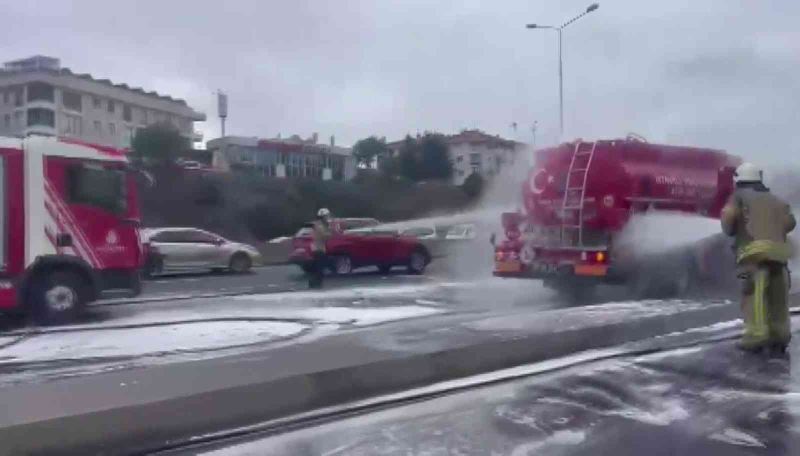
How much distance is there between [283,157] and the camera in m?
45.2

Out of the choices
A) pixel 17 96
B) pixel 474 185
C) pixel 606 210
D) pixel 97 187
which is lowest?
pixel 606 210

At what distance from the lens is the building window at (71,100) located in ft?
112

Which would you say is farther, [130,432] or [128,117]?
[128,117]

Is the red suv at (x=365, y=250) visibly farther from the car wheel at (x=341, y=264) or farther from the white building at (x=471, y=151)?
the white building at (x=471, y=151)

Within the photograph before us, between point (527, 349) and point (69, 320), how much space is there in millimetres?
7627

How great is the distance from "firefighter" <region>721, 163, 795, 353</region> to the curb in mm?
1607

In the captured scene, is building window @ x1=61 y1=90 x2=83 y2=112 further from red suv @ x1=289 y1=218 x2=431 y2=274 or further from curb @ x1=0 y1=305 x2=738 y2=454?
curb @ x1=0 y1=305 x2=738 y2=454

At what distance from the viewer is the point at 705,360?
8.58 meters

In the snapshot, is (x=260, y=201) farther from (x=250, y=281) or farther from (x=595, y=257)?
(x=595, y=257)

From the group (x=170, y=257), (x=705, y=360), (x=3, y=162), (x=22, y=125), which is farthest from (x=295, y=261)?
(x=705, y=360)

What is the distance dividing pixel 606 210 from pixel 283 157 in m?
31.8

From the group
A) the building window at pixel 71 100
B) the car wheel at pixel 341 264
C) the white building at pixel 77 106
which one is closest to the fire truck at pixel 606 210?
the car wheel at pixel 341 264

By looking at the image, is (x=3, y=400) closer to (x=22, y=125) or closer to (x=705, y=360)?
(x=705, y=360)

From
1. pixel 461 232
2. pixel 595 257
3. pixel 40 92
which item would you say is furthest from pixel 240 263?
pixel 595 257
